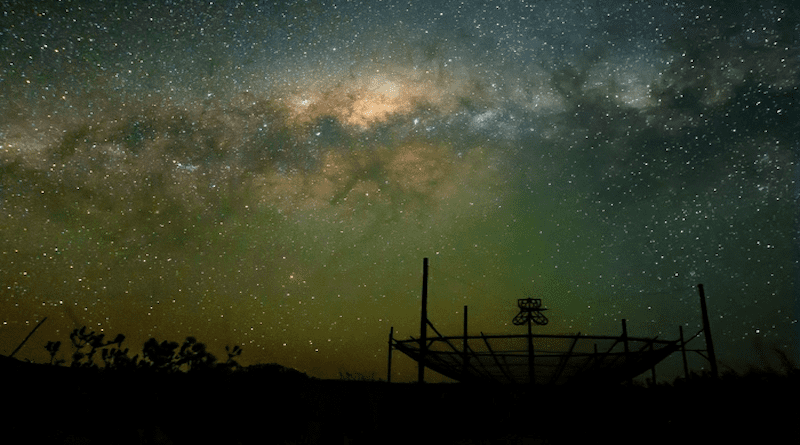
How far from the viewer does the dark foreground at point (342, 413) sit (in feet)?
15.7

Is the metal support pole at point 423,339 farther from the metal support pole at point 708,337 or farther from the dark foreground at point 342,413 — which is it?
the metal support pole at point 708,337

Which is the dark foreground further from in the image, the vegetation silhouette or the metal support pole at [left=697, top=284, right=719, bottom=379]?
the metal support pole at [left=697, top=284, right=719, bottom=379]

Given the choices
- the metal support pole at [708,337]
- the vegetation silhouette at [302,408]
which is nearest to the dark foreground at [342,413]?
the vegetation silhouette at [302,408]

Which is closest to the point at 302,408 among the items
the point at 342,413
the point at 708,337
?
the point at 342,413

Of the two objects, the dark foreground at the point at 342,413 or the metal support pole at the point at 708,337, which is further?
the metal support pole at the point at 708,337

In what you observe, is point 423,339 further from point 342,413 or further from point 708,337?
point 708,337

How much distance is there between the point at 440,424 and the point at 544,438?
2.03 m

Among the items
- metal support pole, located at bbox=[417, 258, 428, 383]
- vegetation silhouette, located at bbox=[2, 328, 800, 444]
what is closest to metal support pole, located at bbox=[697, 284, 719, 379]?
vegetation silhouette, located at bbox=[2, 328, 800, 444]

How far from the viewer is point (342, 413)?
8703mm

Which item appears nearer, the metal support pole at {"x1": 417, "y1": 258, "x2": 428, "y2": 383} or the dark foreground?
the dark foreground

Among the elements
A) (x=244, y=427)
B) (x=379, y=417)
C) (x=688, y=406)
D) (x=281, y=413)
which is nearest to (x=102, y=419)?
(x=244, y=427)

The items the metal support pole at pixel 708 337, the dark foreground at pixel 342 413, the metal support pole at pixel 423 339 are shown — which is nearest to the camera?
the dark foreground at pixel 342 413

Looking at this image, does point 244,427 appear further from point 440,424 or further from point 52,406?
point 440,424

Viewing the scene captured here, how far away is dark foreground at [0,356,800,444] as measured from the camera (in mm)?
4773
